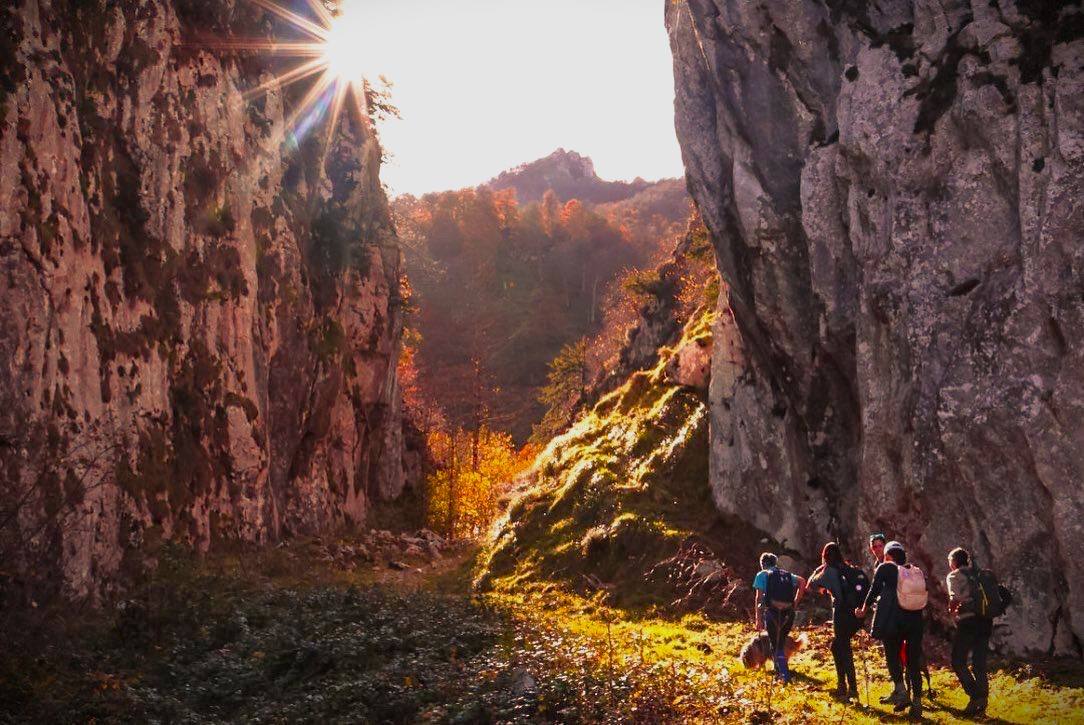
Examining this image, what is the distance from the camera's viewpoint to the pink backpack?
11055 millimetres

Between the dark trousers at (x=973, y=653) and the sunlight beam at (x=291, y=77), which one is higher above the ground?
the sunlight beam at (x=291, y=77)

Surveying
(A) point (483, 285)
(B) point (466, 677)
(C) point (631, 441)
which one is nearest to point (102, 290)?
(B) point (466, 677)

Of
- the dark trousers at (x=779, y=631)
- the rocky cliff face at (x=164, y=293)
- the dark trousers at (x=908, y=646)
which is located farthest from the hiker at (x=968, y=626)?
the rocky cliff face at (x=164, y=293)

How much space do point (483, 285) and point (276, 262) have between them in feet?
223

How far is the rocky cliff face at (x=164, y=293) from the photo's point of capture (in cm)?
1452

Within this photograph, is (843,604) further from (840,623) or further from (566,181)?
(566,181)

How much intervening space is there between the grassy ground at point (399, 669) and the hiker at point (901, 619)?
515 millimetres

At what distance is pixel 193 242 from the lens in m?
22.1

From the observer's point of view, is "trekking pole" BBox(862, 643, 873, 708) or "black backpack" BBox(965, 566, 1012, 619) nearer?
"black backpack" BBox(965, 566, 1012, 619)

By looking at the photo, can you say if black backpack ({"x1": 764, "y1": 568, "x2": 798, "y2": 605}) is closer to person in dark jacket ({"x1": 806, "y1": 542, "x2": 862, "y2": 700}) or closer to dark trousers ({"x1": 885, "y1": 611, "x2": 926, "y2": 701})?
person in dark jacket ({"x1": 806, "y1": 542, "x2": 862, "y2": 700})

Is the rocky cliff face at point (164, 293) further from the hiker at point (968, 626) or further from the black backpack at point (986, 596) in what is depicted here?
the black backpack at point (986, 596)

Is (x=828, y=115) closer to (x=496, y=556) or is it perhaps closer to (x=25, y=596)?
(x=496, y=556)

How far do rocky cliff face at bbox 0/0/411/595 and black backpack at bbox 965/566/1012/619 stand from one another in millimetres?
12501

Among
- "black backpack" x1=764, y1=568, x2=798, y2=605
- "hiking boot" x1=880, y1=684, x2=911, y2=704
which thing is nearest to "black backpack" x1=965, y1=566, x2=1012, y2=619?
"hiking boot" x1=880, y1=684, x2=911, y2=704
